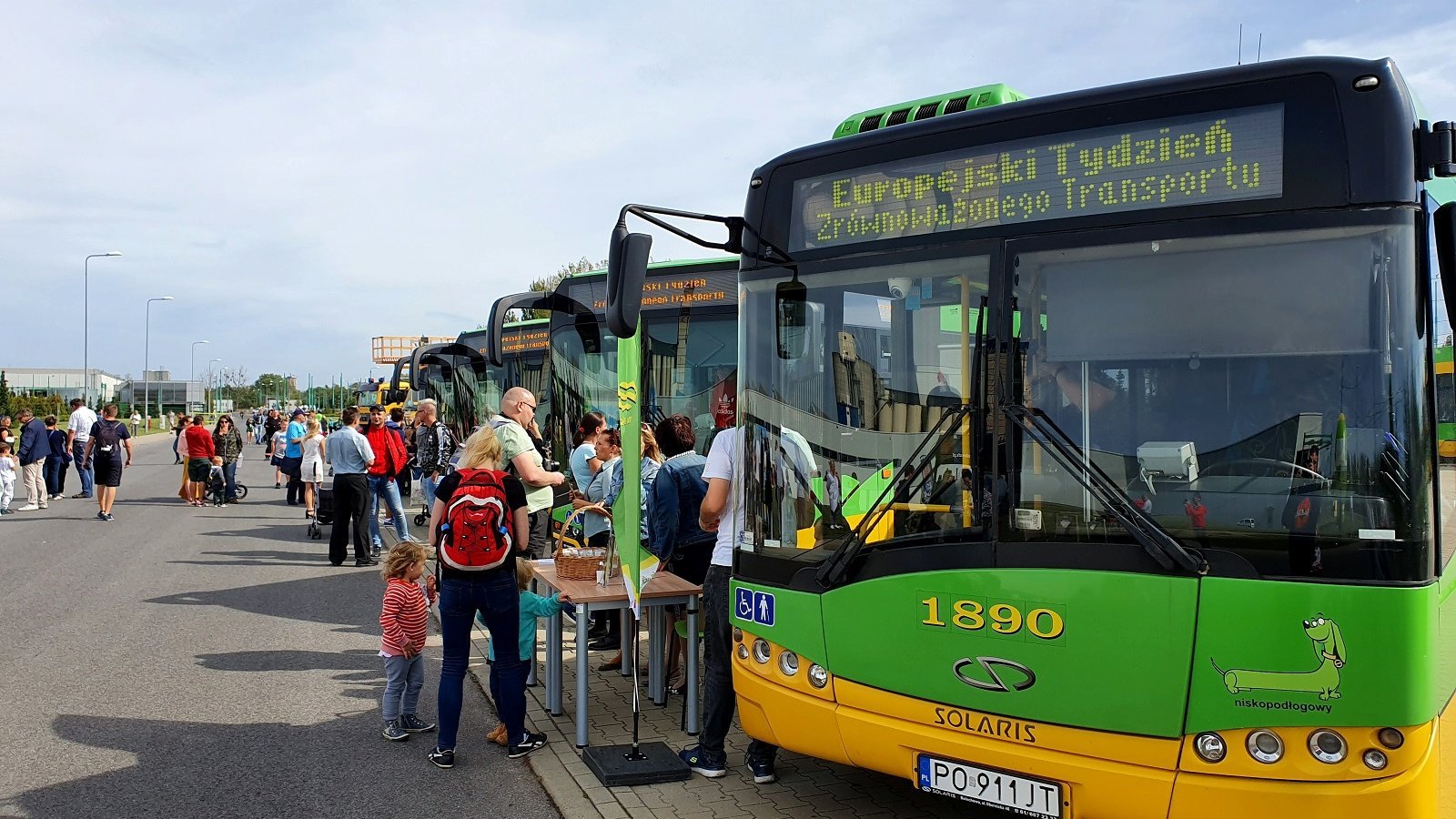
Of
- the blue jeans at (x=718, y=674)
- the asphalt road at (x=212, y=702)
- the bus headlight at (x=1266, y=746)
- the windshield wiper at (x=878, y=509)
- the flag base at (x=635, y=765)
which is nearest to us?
the bus headlight at (x=1266, y=746)

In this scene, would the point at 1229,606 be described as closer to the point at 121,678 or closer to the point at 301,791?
the point at 301,791

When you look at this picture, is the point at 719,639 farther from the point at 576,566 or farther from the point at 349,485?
the point at 349,485

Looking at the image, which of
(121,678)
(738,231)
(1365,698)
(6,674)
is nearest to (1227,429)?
(1365,698)

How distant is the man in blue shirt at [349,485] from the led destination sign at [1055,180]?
9.08m

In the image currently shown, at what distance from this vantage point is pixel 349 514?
1270 cm

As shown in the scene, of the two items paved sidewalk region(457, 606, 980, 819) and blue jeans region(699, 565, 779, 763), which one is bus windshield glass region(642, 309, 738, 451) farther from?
blue jeans region(699, 565, 779, 763)

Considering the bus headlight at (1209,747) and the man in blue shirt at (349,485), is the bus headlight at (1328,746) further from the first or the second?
the man in blue shirt at (349,485)

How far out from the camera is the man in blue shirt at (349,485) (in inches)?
492

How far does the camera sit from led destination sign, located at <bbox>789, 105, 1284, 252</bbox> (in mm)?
3676

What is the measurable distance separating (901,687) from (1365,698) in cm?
154

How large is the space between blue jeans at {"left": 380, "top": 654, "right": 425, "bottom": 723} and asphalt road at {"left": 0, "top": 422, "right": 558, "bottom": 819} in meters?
0.20

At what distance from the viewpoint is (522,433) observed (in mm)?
7086

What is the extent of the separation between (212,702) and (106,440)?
13.0 m

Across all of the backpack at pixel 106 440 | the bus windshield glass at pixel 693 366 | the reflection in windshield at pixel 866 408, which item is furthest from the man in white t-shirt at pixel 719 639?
the backpack at pixel 106 440
